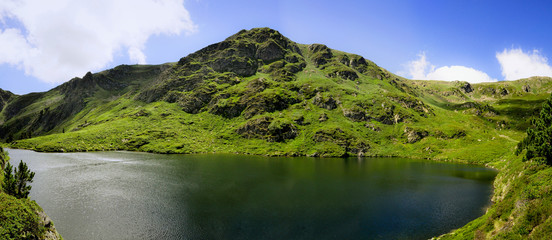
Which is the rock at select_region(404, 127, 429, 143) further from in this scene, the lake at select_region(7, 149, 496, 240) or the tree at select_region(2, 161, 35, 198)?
the tree at select_region(2, 161, 35, 198)

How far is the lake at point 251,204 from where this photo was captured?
4444 cm

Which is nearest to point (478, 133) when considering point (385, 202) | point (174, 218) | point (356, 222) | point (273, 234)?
point (385, 202)

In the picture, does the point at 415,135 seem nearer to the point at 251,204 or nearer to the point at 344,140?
the point at 344,140

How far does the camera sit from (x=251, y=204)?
5838cm

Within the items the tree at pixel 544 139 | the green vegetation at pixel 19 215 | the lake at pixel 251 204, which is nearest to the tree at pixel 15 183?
the green vegetation at pixel 19 215

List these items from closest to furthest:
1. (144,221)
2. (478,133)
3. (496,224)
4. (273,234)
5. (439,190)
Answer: (496,224) → (273,234) → (144,221) → (439,190) → (478,133)

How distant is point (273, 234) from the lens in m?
42.8

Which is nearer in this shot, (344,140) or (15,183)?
(15,183)

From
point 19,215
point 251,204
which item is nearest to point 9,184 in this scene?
point 19,215

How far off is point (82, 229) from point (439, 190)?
9653 cm

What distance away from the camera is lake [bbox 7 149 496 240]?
44.4m

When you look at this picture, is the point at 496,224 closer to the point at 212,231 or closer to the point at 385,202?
the point at 385,202

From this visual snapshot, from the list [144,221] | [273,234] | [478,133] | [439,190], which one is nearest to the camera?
[273,234]

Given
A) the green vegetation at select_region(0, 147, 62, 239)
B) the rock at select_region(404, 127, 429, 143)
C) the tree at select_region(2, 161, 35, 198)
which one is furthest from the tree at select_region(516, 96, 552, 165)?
the rock at select_region(404, 127, 429, 143)
